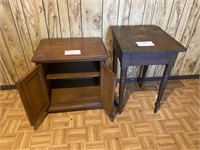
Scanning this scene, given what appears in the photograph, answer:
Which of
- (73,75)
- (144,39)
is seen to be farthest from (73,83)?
(144,39)

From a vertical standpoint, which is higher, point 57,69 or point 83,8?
point 83,8

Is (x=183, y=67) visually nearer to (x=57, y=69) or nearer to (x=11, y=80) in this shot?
(x=57, y=69)

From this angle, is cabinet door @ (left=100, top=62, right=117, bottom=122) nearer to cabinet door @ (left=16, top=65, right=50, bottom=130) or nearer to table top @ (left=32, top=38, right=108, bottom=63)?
table top @ (left=32, top=38, right=108, bottom=63)

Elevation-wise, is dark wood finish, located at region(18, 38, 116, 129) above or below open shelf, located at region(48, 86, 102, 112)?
above

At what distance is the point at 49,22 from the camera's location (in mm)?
1362

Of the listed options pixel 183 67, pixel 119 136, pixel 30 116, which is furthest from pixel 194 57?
pixel 30 116

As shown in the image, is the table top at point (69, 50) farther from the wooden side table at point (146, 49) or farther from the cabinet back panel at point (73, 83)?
the cabinet back panel at point (73, 83)

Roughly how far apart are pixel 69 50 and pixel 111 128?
0.76m

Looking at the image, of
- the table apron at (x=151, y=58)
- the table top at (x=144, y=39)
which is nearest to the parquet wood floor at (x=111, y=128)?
the table apron at (x=151, y=58)

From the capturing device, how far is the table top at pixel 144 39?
3.54ft

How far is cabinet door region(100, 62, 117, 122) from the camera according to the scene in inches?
44.7

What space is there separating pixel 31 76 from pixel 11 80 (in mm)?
759

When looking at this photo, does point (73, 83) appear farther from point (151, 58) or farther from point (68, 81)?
point (151, 58)

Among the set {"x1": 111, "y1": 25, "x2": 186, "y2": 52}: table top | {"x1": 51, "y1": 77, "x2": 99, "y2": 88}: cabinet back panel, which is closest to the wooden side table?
{"x1": 111, "y1": 25, "x2": 186, "y2": 52}: table top
